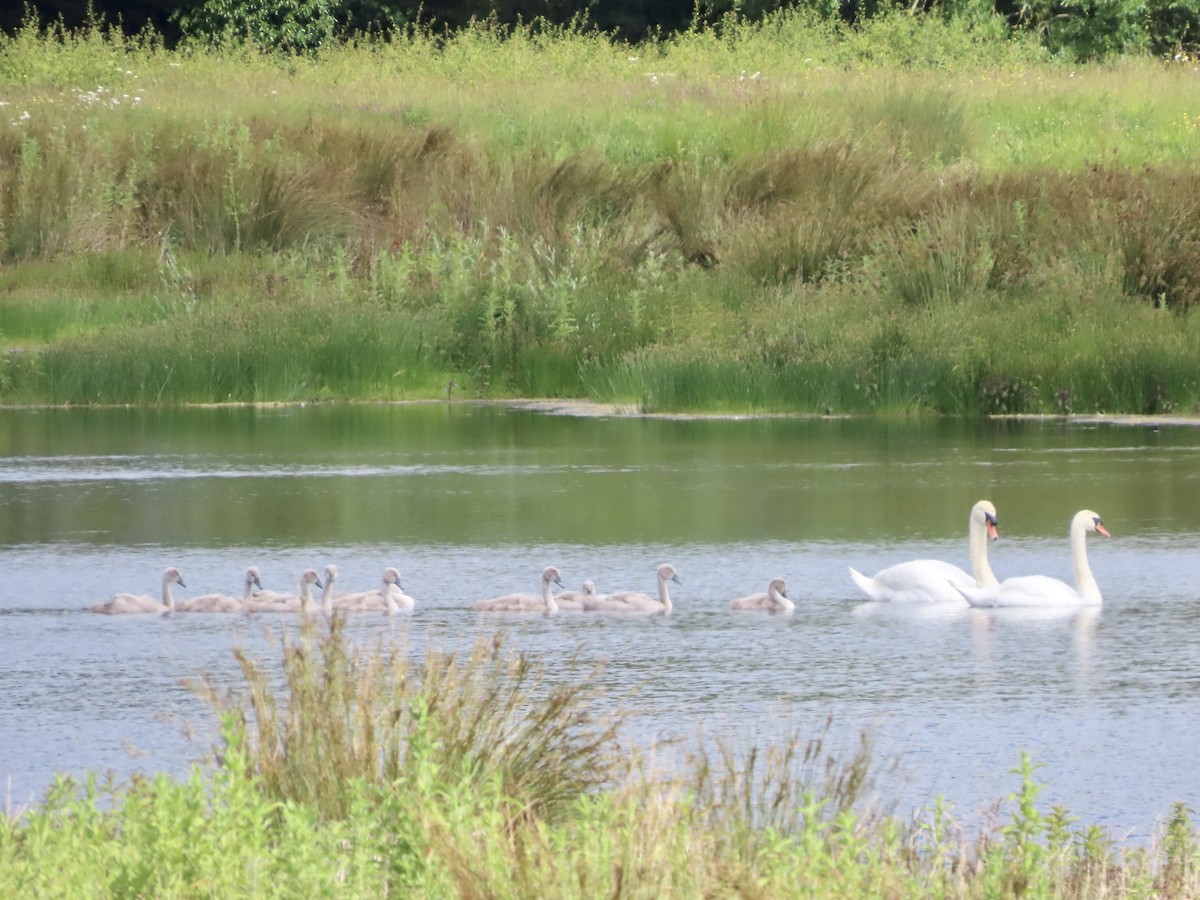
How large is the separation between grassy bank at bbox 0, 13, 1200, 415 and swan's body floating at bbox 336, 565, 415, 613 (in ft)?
31.8

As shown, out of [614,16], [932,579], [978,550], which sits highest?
[614,16]

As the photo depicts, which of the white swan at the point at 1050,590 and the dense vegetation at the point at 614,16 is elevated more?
the dense vegetation at the point at 614,16

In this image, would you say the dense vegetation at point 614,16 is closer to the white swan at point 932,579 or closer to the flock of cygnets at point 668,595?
the white swan at point 932,579

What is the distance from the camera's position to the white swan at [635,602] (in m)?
9.95

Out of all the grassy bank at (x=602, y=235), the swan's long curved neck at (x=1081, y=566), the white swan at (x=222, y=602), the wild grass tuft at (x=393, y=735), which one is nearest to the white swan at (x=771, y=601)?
the swan's long curved neck at (x=1081, y=566)

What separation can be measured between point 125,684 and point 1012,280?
14.1 meters

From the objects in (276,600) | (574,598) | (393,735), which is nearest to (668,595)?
(574,598)

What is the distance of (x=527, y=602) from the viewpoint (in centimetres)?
991

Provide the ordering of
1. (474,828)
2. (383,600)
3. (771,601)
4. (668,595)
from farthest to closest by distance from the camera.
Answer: (668,595) → (771,601) → (383,600) → (474,828)

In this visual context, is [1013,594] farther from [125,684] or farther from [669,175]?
[669,175]

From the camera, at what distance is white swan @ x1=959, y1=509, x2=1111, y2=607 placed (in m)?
9.92

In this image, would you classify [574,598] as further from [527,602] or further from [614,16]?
[614,16]

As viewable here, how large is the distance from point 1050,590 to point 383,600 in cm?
297

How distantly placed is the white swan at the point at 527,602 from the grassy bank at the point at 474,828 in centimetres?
345
